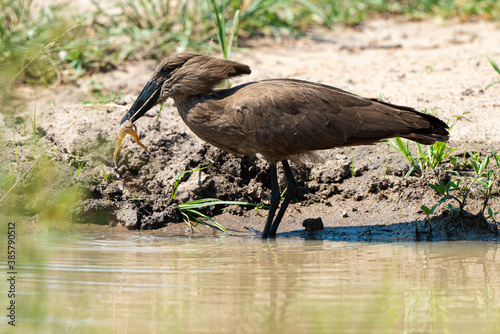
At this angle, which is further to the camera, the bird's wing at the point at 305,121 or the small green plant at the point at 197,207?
the small green plant at the point at 197,207

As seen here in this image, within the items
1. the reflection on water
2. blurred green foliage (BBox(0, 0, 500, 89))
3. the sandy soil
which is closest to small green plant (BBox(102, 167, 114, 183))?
the sandy soil

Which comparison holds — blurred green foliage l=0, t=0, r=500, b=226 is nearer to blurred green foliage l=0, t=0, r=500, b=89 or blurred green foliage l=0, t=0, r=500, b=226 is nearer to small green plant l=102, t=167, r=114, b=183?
blurred green foliage l=0, t=0, r=500, b=89

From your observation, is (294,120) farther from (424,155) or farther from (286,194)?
(424,155)

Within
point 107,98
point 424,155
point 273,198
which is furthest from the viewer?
point 107,98

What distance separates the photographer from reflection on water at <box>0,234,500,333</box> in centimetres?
316

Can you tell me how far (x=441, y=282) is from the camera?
3965 millimetres

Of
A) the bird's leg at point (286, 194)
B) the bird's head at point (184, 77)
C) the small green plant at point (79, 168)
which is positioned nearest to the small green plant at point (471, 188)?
the bird's leg at point (286, 194)

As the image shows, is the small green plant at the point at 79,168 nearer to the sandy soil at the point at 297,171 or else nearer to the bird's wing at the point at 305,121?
the sandy soil at the point at 297,171

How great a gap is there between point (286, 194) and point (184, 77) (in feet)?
4.66

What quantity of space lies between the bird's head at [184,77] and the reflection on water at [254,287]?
1.36 m

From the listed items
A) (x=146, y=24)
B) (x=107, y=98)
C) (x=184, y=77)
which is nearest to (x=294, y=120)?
(x=184, y=77)

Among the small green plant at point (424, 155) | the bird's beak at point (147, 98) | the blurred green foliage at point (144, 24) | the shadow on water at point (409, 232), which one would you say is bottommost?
the shadow on water at point (409, 232)

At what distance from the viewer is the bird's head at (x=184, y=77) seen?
573 centimetres

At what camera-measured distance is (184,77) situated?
5.76 meters
